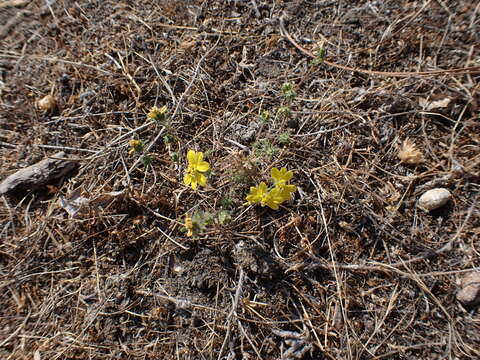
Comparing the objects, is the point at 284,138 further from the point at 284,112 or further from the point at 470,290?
the point at 470,290

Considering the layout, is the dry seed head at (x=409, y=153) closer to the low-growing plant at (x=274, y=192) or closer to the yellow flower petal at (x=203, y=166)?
the low-growing plant at (x=274, y=192)

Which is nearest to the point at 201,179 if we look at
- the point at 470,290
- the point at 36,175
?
the point at 36,175

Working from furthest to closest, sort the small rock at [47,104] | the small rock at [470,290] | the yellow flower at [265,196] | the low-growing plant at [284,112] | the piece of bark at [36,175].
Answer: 1. the small rock at [47,104]
2. the piece of bark at [36,175]
3. the low-growing plant at [284,112]
4. the yellow flower at [265,196]
5. the small rock at [470,290]

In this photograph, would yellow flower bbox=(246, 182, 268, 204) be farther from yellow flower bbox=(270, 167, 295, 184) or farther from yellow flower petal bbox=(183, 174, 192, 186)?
yellow flower petal bbox=(183, 174, 192, 186)

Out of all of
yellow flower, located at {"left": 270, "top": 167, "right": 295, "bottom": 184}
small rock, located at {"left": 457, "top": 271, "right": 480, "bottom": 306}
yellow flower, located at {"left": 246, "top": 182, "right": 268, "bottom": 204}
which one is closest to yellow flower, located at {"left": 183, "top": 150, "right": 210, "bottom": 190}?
yellow flower, located at {"left": 246, "top": 182, "right": 268, "bottom": 204}

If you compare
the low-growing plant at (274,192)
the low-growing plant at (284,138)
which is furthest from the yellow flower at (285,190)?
the low-growing plant at (284,138)

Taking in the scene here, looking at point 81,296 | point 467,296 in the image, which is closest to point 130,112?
point 81,296

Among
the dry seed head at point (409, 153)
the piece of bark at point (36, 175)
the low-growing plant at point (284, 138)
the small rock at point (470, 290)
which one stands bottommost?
the small rock at point (470, 290)
